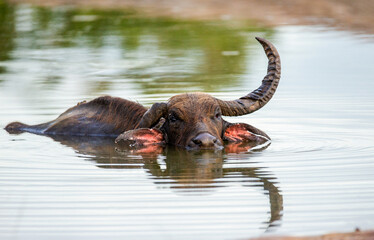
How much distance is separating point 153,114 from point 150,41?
15.1 metres

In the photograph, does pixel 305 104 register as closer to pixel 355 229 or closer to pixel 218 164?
pixel 218 164

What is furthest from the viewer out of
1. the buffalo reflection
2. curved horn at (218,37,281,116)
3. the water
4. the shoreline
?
the shoreline

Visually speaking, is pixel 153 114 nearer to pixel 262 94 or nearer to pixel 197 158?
pixel 197 158

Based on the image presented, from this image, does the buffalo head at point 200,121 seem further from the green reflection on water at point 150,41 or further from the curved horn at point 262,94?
the green reflection on water at point 150,41

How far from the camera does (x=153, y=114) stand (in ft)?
40.7

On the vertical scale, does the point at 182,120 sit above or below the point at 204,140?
above

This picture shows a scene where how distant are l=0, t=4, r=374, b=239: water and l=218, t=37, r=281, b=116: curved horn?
1.81 feet

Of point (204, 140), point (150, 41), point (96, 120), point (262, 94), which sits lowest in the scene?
point (150, 41)

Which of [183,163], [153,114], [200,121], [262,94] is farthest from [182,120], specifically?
[262,94]

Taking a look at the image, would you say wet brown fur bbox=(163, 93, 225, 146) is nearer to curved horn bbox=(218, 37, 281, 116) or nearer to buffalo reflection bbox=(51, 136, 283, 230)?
buffalo reflection bbox=(51, 136, 283, 230)

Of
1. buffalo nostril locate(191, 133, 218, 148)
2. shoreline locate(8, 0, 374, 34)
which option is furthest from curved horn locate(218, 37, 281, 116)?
shoreline locate(8, 0, 374, 34)

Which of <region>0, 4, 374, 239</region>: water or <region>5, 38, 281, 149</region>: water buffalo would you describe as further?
<region>5, 38, 281, 149</region>: water buffalo

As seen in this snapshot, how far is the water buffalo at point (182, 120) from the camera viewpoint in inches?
477

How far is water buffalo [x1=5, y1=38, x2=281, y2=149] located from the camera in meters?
12.1
